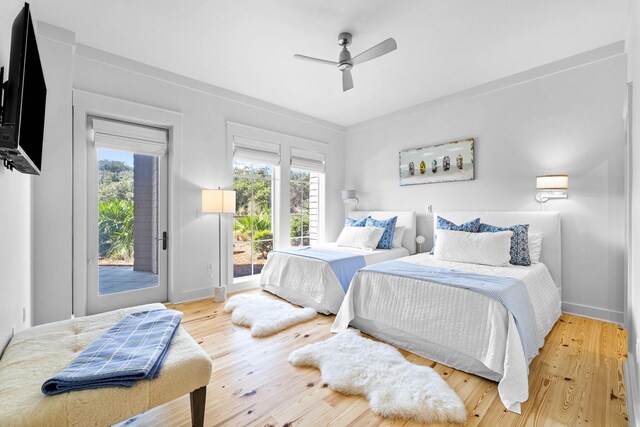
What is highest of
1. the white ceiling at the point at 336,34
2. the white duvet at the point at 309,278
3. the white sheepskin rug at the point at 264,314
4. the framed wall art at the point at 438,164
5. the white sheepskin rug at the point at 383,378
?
the white ceiling at the point at 336,34

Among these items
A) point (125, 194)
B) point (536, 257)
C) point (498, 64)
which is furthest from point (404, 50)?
point (125, 194)

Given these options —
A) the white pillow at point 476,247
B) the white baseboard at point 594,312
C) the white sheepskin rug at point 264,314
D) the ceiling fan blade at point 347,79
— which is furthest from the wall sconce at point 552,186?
the white sheepskin rug at point 264,314

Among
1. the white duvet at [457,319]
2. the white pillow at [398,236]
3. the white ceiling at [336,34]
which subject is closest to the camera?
the white duvet at [457,319]

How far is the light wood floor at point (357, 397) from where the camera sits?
1.65 meters

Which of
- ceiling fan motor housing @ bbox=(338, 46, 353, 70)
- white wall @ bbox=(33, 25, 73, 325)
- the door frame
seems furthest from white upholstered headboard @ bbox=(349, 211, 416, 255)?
white wall @ bbox=(33, 25, 73, 325)

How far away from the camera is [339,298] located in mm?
3232

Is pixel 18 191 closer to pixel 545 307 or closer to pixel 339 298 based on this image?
pixel 339 298

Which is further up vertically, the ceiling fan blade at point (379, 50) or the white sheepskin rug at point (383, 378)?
the ceiling fan blade at point (379, 50)

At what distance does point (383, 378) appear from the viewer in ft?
6.40

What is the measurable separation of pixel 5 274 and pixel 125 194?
6.16 ft

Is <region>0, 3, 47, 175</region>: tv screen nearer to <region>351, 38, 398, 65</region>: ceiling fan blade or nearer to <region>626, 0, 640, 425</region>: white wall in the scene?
<region>351, 38, 398, 65</region>: ceiling fan blade

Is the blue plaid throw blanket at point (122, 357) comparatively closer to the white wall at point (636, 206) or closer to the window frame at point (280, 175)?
the white wall at point (636, 206)

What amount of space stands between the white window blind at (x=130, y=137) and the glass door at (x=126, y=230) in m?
0.09

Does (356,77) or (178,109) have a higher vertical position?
(356,77)
